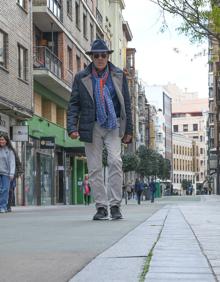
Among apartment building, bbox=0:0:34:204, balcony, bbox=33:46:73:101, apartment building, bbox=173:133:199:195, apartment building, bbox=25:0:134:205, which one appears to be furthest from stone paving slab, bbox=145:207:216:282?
apartment building, bbox=173:133:199:195

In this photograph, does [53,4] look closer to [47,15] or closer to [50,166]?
[47,15]

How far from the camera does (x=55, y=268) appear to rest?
441 centimetres

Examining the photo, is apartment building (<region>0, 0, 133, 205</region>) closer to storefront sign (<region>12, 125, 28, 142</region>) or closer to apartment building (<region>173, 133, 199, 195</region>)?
storefront sign (<region>12, 125, 28, 142</region>)

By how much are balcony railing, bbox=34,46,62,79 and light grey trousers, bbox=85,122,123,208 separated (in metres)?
23.1

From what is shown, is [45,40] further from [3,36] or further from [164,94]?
[164,94]

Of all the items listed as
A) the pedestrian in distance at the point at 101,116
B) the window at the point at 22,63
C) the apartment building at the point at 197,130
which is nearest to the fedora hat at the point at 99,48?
the pedestrian in distance at the point at 101,116

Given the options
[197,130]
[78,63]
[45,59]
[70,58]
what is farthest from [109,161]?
[197,130]

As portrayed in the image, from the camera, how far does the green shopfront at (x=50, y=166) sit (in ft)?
99.8

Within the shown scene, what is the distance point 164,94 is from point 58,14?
13104cm

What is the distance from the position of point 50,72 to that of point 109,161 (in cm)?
2334

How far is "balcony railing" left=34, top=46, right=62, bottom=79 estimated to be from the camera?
105 feet

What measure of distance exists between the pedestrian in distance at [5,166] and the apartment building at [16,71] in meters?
9.12

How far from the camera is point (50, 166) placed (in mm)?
34938

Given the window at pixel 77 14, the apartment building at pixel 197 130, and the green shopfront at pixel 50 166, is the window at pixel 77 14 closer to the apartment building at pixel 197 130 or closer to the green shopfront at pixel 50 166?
the green shopfront at pixel 50 166
